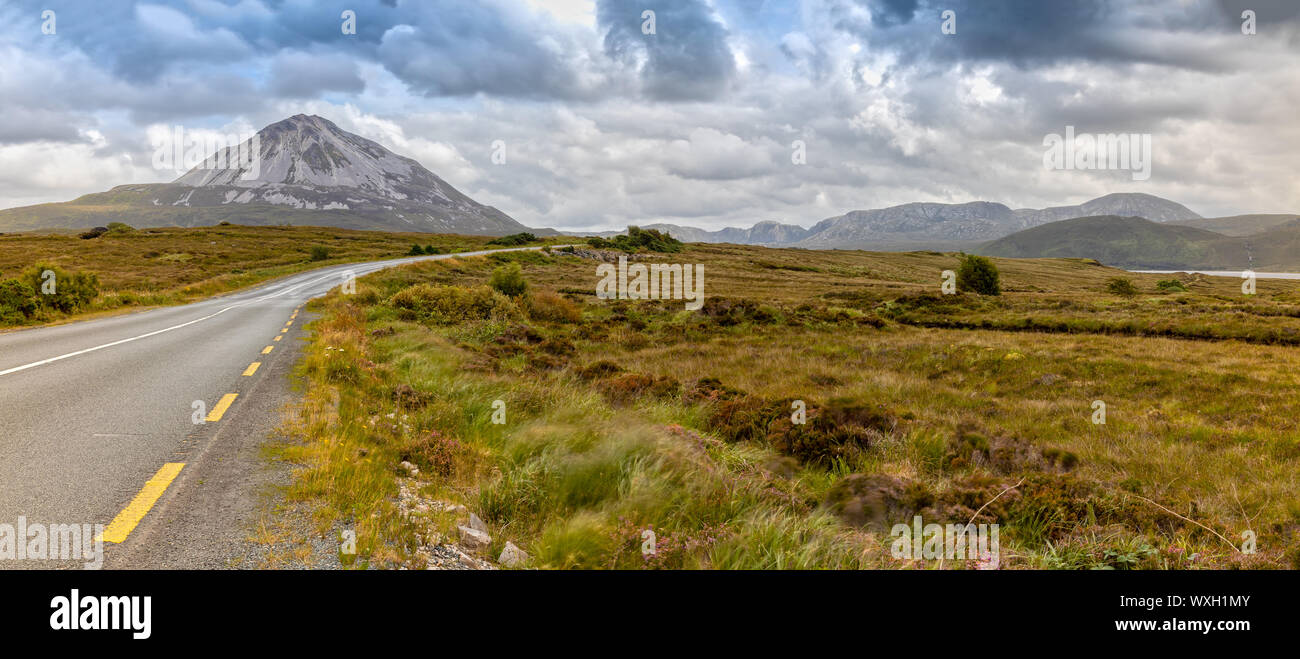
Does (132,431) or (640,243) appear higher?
(640,243)

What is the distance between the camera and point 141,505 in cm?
460

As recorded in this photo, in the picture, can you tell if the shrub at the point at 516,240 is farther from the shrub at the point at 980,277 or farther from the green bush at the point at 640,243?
the shrub at the point at 980,277

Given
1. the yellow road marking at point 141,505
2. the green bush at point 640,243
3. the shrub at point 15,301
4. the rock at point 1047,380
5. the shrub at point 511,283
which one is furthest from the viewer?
the green bush at point 640,243

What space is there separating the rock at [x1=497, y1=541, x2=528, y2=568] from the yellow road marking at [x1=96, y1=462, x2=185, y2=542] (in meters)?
2.66

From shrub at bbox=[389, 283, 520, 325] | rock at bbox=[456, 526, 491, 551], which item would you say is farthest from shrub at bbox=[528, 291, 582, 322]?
rock at bbox=[456, 526, 491, 551]

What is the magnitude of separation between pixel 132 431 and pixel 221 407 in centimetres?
132

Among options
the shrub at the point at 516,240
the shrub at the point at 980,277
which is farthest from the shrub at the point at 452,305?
the shrub at the point at 516,240

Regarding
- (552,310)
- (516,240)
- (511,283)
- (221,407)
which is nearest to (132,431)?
(221,407)

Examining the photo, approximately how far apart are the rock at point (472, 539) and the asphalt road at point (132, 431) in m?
1.64

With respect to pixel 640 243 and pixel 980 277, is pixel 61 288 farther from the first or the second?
pixel 640 243

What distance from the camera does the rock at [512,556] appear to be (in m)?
4.32

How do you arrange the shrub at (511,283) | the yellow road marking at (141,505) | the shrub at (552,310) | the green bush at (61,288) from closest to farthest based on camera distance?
the yellow road marking at (141,505) → the green bush at (61,288) → the shrub at (552,310) → the shrub at (511,283)
